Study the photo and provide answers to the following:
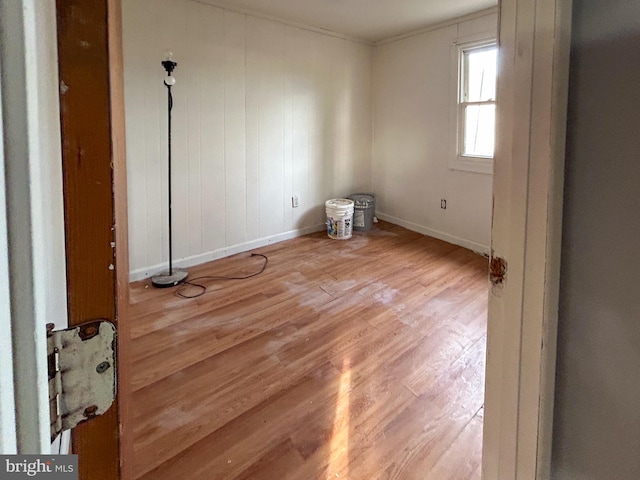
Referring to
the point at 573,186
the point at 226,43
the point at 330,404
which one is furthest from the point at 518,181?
the point at 226,43

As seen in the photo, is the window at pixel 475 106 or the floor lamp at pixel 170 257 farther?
the window at pixel 475 106

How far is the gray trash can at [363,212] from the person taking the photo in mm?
4516

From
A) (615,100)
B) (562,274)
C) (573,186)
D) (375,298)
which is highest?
(615,100)

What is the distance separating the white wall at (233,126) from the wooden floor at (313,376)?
1.73 ft

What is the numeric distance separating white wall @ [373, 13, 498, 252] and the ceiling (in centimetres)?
22

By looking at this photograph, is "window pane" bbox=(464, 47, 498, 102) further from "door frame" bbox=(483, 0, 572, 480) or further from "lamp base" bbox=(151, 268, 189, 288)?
"door frame" bbox=(483, 0, 572, 480)

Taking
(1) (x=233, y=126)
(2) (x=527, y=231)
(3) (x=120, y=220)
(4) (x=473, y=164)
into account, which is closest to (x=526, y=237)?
(2) (x=527, y=231)

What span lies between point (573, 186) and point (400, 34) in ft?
13.7

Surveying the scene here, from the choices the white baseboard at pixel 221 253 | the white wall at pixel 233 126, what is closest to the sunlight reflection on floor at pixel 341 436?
the white baseboard at pixel 221 253

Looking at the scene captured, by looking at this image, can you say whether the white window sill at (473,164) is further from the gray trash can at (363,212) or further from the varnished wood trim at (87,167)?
the varnished wood trim at (87,167)

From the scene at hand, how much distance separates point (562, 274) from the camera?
729mm

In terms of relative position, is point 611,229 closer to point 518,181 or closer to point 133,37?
point 518,181

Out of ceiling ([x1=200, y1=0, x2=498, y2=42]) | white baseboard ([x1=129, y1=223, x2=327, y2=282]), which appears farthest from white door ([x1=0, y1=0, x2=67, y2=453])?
ceiling ([x1=200, y1=0, x2=498, y2=42])

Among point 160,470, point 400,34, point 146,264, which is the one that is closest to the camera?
point 160,470
